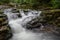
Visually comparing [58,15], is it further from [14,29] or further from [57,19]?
[14,29]

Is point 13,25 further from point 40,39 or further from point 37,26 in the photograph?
point 40,39

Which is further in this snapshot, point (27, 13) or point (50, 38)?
point (27, 13)

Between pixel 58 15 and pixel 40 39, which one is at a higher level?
pixel 58 15

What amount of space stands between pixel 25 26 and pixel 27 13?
11.7 feet

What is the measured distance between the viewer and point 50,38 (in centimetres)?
977

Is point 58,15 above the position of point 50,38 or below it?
A: above

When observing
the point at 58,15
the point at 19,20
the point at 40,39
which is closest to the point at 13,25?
the point at 19,20

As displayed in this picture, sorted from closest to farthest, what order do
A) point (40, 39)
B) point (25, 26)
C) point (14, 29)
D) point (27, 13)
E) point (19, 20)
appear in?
point (40, 39) → point (14, 29) → point (25, 26) → point (19, 20) → point (27, 13)

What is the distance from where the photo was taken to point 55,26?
38.5ft

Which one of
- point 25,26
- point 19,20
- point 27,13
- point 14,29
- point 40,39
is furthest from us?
point 27,13

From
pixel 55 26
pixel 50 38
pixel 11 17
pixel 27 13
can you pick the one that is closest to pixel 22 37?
pixel 50 38

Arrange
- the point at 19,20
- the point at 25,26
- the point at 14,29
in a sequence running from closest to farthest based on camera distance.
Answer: the point at 14,29 < the point at 25,26 < the point at 19,20

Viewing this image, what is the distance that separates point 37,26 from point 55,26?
149cm

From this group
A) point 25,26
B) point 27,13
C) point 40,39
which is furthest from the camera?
point 27,13
